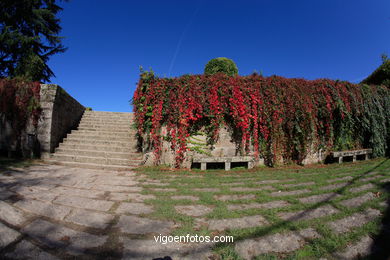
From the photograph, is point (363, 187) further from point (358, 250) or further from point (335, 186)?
point (358, 250)

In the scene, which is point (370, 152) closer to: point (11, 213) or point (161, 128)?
point (161, 128)

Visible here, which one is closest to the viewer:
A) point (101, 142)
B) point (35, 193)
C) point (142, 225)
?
point (142, 225)

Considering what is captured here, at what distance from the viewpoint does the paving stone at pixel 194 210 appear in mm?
2154

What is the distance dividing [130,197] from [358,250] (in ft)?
9.97

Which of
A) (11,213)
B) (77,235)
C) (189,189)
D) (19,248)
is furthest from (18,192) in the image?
(189,189)

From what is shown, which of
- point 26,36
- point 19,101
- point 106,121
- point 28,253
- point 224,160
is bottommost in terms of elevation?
point 28,253

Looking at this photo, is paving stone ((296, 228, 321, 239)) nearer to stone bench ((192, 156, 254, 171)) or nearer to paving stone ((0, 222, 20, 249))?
paving stone ((0, 222, 20, 249))

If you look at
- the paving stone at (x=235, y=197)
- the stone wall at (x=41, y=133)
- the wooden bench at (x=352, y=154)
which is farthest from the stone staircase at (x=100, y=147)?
the wooden bench at (x=352, y=154)

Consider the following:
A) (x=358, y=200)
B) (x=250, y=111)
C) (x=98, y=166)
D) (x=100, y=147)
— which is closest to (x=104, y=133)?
(x=100, y=147)

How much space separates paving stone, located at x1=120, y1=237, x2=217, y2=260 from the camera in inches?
54.0

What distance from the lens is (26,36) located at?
1039cm

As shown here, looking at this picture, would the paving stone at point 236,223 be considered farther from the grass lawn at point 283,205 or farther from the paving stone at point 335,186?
the paving stone at point 335,186

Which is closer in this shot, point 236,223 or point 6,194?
point 236,223

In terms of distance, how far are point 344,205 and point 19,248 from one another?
165 inches
